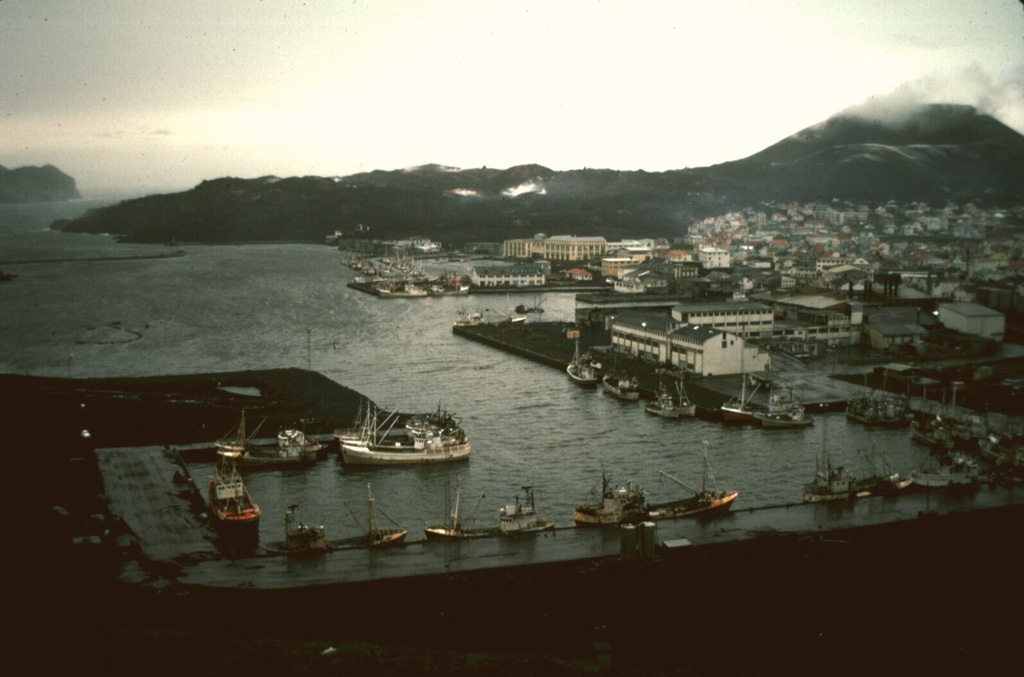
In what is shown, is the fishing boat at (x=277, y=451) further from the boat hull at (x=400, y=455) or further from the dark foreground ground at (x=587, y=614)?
the dark foreground ground at (x=587, y=614)

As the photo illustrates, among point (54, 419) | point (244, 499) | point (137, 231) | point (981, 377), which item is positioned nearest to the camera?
point (244, 499)

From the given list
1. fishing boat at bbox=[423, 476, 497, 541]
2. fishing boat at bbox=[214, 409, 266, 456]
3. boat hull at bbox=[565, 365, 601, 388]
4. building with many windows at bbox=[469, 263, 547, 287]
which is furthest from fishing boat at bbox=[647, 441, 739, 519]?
building with many windows at bbox=[469, 263, 547, 287]

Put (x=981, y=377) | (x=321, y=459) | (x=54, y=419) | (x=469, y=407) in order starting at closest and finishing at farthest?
(x=321, y=459) < (x=54, y=419) < (x=469, y=407) < (x=981, y=377)

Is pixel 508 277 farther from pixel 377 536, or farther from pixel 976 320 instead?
pixel 377 536

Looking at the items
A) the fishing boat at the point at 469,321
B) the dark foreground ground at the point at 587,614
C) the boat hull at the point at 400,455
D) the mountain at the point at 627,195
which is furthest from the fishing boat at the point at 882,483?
the mountain at the point at 627,195

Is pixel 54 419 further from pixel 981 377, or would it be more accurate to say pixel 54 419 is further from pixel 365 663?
pixel 981 377

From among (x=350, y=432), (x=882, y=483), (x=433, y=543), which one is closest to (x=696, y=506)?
(x=882, y=483)

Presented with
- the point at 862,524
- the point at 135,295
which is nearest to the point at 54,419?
the point at 862,524
